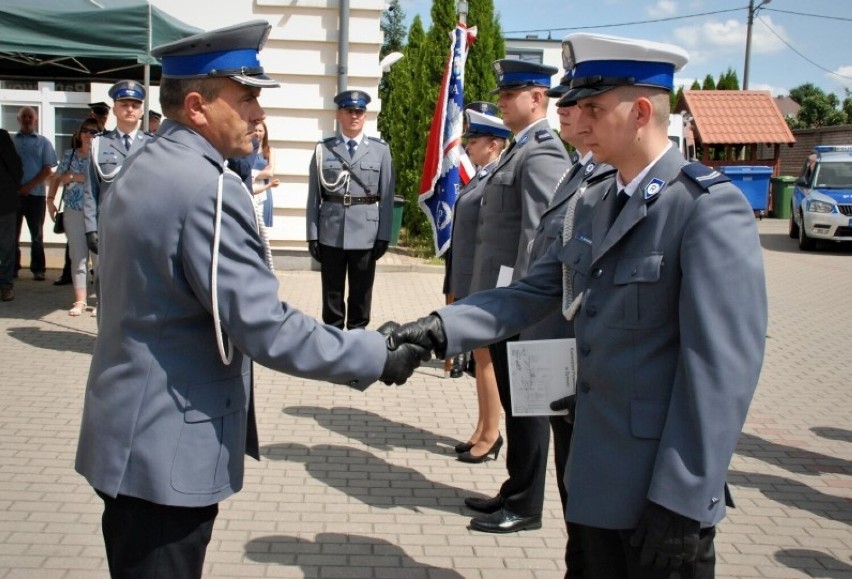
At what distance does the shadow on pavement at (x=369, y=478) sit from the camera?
498 centimetres

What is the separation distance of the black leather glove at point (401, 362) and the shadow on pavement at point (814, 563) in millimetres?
2485

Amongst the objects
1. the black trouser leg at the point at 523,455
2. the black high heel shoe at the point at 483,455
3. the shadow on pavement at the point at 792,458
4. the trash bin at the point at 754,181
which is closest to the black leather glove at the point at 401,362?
the black trouser leg at the point at 523,455

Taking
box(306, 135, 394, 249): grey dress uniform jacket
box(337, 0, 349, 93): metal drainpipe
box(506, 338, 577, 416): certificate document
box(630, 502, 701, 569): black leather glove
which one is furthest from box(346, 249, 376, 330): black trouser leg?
box(630, 502, 701, 569): black leather glove

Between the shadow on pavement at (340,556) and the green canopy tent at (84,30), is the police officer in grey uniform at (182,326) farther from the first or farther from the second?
the green canopy tent at (84,30)

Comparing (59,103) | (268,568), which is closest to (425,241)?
(59,103)

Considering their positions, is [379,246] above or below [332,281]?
above

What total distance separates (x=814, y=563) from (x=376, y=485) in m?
2.34

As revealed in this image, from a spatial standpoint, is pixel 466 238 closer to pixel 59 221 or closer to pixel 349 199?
pixel 349 199

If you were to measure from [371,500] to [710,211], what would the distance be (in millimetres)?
3166

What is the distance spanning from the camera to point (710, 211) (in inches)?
91.3

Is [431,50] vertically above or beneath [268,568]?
above

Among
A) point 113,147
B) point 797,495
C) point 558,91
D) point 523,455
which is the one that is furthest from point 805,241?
point 558,91

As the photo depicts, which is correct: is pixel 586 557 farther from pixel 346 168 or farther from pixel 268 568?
pixel 346 168

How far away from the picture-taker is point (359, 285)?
313 inches
